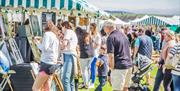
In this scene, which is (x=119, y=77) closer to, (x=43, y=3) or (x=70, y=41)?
(x=70, y=41)

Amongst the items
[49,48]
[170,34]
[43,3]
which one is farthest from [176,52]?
[43,3]

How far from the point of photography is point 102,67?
41.7 ft

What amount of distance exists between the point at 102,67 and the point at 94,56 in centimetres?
34

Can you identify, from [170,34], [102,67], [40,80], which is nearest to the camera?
[40,80]

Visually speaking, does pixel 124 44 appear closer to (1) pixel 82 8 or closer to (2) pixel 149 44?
(1) pixel 82 8

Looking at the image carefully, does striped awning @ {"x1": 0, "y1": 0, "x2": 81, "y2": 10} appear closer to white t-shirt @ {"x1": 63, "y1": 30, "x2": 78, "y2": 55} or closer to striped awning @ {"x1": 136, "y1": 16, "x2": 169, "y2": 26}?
white t-shirt @ {"x1": 63, "y1": 30, "x2": 78, "y2": 55}

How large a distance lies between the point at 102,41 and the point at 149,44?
4.62ft

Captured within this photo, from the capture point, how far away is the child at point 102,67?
12.3 m

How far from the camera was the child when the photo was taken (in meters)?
12.3

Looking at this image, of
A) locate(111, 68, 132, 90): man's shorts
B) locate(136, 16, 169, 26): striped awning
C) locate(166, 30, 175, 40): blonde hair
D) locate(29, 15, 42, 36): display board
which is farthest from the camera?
locate(136, 16, 169, 26): striped awning

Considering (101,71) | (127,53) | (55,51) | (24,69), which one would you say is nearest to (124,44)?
(127,53)

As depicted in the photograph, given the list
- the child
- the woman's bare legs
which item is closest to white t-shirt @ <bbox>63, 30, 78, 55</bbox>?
the woman's bare legs

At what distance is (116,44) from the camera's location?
9.30m

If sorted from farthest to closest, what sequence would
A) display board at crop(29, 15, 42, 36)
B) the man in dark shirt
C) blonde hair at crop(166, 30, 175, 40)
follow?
display board at crop(29, 15, 42, 36)
blonde hair at crop(166, 30, 175, 40)
the man in dark shirt
